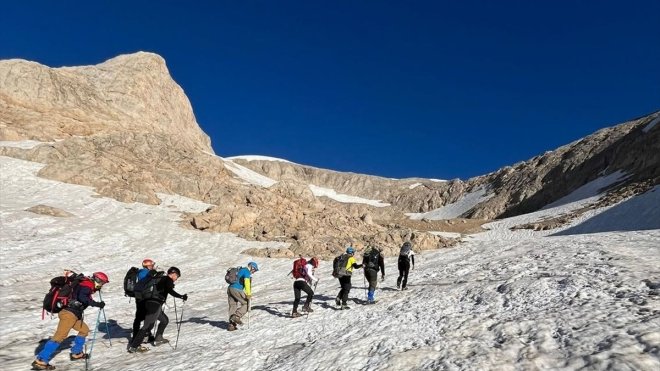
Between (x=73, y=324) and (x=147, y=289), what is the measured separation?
1.82 meters

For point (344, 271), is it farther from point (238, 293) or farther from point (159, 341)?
point (159, 341)

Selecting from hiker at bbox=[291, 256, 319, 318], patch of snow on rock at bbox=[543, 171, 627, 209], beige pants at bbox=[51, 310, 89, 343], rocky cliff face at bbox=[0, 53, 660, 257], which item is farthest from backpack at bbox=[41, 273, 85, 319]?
patch of snow on rock at bbox=[543, 171, 627, 209]

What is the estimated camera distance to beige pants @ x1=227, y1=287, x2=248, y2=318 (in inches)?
524

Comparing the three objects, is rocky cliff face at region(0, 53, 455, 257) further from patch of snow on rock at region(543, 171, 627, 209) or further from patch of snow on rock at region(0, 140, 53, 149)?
patch of snow on rock at region(543, 171, 627, 209)

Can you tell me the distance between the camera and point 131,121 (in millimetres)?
87750

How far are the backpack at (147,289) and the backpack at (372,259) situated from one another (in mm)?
6907

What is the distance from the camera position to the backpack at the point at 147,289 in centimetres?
1127

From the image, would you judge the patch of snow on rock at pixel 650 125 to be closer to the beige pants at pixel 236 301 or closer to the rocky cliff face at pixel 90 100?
the rocky cliff face at pixel 90 100

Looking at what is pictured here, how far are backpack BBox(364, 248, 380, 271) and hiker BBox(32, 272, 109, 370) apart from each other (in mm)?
8352

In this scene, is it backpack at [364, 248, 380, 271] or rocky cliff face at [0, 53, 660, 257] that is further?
rocky cliff face at [0, 53, 660, 257]

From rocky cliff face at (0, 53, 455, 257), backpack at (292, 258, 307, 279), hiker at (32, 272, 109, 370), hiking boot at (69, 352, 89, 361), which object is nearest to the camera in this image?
hiker at (32, 272, 109, 370)

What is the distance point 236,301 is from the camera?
13484 mm

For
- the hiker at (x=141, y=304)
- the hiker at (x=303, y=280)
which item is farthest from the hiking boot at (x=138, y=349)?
the hiker at (x=303, y=280)

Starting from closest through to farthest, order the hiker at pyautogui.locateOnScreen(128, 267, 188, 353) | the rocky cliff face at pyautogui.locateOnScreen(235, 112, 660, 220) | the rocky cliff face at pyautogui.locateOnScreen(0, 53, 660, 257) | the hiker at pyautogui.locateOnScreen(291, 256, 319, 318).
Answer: the hiker at pyautogui.locateOnScreen(128, 267, 188, 353)
the hiker at pyautogui.locateOnScreen(291, 256, 319, 318)
the rocky cliff face at pyautogui.locateOnScreen(0, 53, 660, 257)
the rocky cliff face at pyautogui.locateOnScreen(235, 112, 660, 220)
